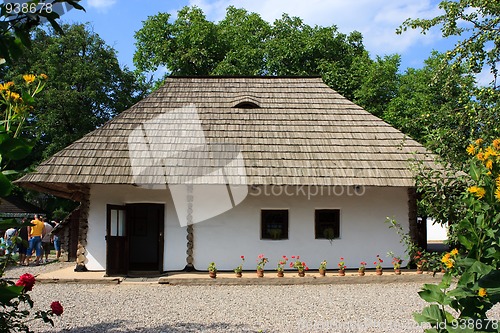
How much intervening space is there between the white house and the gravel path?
1.72 m

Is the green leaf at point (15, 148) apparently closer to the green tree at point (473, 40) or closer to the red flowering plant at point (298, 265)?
the green tree at point (473, 40)

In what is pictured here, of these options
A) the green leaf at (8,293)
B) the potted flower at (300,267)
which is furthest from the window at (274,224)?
the green leaf at (8,293)

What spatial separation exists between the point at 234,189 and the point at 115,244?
3035 mm

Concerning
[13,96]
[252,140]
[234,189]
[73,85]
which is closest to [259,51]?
[73,85]

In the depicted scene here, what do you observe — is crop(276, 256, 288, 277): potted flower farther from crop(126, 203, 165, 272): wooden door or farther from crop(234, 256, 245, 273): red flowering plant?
crop(126, 203, 165, 272): wooden door

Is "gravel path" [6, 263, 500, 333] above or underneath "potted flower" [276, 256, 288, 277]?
underneath

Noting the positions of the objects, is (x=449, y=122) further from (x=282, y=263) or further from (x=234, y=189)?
(x=234, y=189)

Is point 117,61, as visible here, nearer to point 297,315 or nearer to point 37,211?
point 37,211

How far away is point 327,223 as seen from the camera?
37.8 feet

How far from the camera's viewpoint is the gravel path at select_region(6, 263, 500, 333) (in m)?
6.02

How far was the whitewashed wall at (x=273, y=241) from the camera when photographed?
11109mm

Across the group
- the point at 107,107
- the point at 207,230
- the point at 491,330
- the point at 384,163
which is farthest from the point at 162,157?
the point at 107,107

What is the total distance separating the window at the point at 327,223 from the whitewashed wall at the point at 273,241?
5.9 inches

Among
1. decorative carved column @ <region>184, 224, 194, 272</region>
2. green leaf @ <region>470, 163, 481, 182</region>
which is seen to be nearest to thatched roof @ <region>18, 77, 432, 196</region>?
decorative carved column @ <region>184, 224, 194, 272</region>
